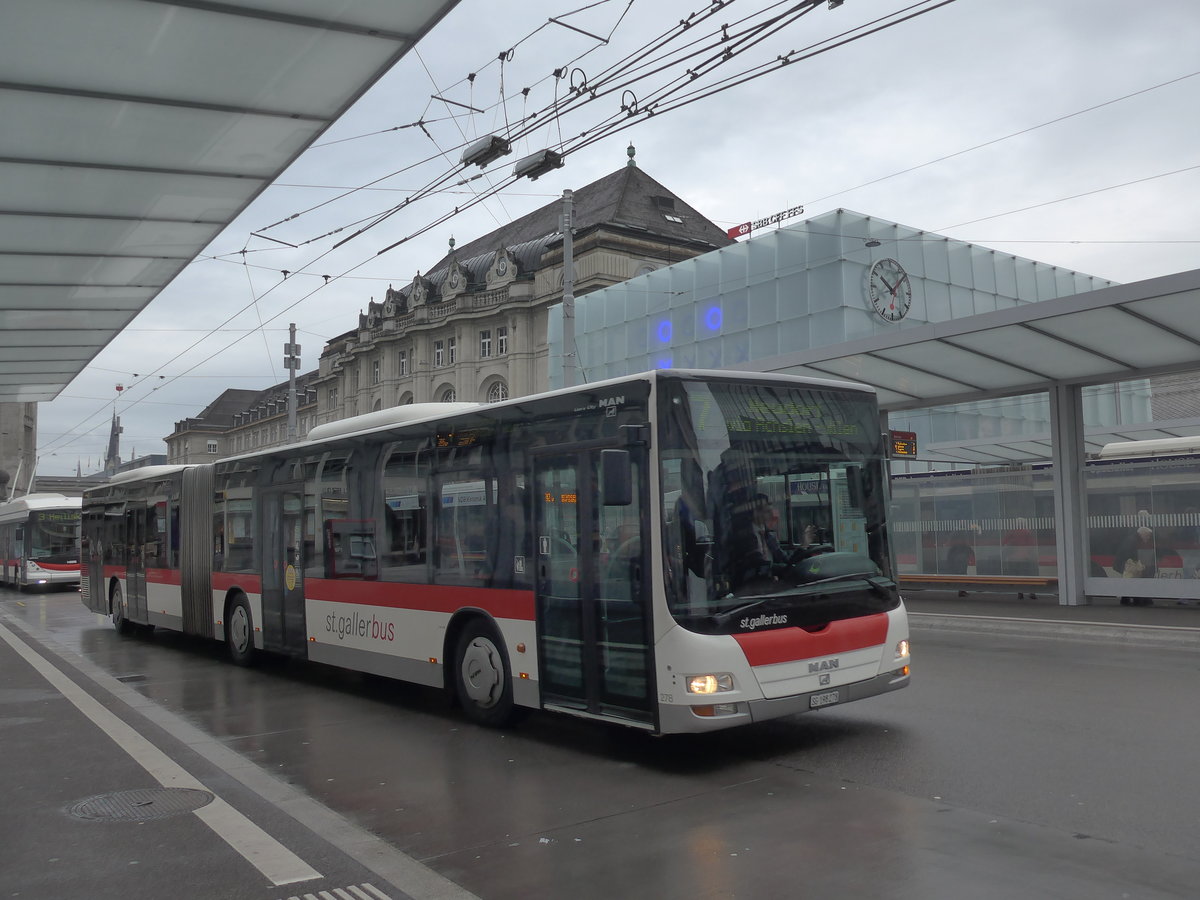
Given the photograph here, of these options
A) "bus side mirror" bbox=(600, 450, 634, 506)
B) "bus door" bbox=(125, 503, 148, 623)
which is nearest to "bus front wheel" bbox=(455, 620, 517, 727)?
"bus side mirror" bbox=(600, 450, 634, 506)

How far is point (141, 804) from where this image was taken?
6703 millimetres

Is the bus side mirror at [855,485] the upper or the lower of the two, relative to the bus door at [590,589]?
upper

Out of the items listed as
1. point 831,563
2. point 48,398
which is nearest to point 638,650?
point 831,563

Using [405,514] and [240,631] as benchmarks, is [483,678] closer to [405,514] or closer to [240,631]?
[405,514]

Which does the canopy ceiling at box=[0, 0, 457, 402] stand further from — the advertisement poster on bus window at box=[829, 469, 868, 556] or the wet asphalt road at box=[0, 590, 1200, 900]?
the wet asphalt road at box=[0, 590, 1200, 900]

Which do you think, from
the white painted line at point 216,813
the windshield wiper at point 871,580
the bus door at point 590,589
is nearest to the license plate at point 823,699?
the windshield wiper at point 871,580

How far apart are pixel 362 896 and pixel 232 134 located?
5.90 m

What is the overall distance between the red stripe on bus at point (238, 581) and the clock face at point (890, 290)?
2250 centimetres

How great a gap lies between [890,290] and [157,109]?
89.9 feet

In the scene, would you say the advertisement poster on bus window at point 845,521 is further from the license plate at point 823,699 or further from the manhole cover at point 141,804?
the manhole cover at point 141,804

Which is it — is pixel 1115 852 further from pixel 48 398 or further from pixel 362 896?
pixel 48 398

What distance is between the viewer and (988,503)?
20.4 metres

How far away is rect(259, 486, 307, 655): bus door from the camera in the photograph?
1216 centimetres

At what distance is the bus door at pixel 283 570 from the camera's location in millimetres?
12164
